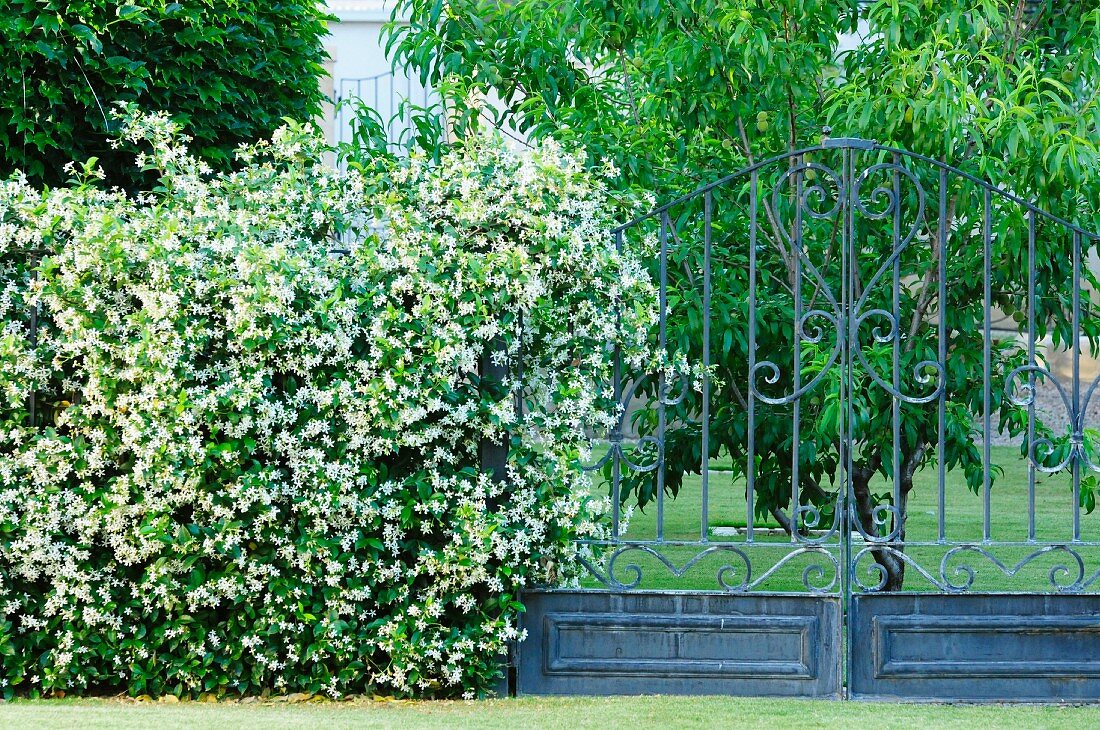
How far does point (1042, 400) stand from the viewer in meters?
14.2

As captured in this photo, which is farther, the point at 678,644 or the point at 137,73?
the point at 137,73

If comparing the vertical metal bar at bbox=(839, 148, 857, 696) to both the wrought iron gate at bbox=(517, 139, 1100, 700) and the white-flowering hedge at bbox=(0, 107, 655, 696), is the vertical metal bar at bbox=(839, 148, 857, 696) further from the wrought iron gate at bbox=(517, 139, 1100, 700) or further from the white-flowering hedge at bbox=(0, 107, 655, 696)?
the white-flowering hedge at bbox=(0, 107, 655, 696)

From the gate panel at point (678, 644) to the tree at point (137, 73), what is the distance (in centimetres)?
287

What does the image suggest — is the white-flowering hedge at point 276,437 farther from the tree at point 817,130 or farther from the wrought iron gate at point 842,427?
the tree at point 817,130

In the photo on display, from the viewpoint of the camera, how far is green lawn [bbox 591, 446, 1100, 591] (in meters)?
7.23

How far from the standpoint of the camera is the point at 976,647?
180 inches

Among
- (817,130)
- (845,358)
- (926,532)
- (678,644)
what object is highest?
(817,130)

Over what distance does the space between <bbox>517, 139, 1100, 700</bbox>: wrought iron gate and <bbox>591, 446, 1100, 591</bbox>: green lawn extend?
295 mm

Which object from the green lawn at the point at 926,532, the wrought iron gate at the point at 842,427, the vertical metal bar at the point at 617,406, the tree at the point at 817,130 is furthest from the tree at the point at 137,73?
the green lawn at the point at 926,532

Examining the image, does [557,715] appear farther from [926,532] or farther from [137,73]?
[926,532]

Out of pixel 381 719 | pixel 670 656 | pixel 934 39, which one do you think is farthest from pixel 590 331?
pixel 934 39

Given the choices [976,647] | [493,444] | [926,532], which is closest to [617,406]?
[493,444]

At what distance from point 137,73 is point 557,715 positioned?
3.39 meters

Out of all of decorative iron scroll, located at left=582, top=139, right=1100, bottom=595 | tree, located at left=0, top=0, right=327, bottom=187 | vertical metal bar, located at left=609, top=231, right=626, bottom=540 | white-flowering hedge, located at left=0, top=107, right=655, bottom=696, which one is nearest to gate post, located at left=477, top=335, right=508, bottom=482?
white-flowering hedge, located at left=0, top=107, right=655, bottom=696
